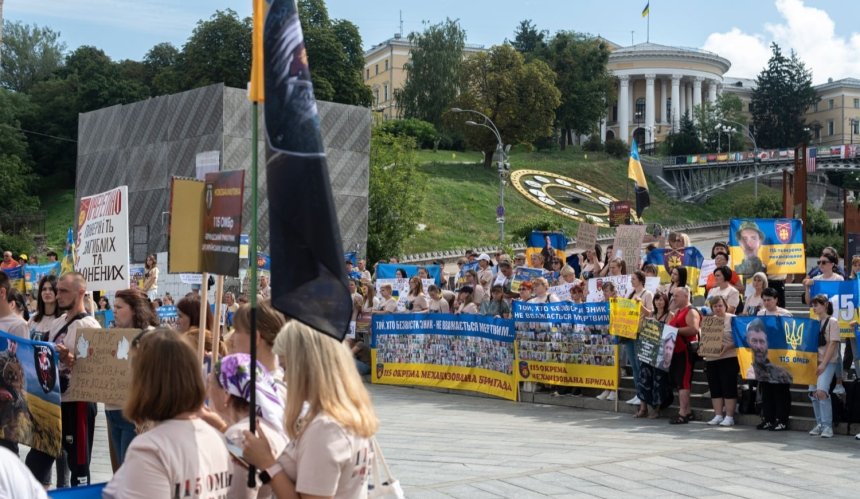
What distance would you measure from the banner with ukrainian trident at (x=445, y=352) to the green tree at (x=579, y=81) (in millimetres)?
82829

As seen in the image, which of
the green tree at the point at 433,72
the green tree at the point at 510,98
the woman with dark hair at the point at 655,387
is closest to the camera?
the woman with dark hair at the point at 655,387

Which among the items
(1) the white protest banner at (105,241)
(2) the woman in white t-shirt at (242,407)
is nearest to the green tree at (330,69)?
(1) the white protest banner at (105,241)

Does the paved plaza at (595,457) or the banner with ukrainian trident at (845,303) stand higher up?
the banner with ukrainian trident at (845,303)

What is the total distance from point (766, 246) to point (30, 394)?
1290cm

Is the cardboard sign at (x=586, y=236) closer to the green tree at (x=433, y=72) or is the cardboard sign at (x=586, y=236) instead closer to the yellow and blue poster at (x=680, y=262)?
the yellow and blue poster at (x=680, y=262)

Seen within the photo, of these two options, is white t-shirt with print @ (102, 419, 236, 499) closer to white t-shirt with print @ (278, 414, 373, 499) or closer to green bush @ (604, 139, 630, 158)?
white t-shirt with print @ (278, 414, 373, 499)

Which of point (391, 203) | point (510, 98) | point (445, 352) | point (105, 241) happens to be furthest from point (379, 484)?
point (510, 98)

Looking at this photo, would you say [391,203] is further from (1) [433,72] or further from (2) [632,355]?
(1) [433,72]

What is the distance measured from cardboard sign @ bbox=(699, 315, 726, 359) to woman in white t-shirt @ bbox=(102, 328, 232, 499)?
10061 mm

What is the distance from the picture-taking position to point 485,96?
85.2 m

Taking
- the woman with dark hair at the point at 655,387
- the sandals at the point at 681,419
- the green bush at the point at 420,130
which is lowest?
the sandals at the point at 681,419

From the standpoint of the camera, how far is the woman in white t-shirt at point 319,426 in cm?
393

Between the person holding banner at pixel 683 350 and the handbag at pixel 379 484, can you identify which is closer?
the handbag at pixel 379 484

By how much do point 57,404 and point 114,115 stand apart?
1617 inches
